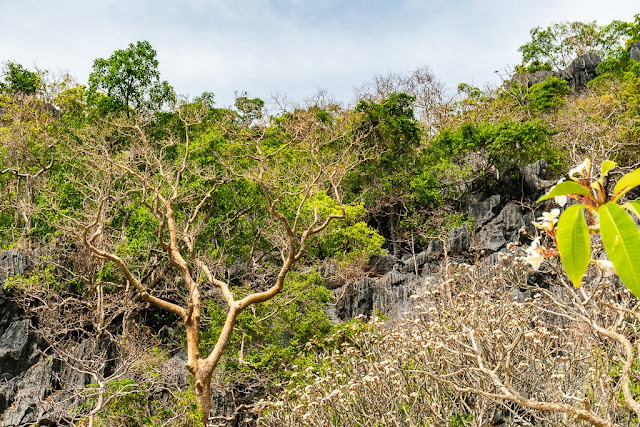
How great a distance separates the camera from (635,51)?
26516 mm

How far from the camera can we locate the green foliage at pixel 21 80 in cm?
1845

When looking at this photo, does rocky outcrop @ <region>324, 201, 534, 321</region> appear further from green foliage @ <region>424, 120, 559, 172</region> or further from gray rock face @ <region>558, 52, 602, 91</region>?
gray rock face @ <region>558, 52, 602, 91</region>

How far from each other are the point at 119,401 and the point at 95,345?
276 cm

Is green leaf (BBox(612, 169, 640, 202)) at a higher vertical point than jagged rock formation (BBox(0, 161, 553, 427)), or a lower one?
higher

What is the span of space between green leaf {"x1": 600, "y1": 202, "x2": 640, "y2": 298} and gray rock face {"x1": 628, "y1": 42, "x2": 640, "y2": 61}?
3108 cm

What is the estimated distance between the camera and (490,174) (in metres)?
18.0

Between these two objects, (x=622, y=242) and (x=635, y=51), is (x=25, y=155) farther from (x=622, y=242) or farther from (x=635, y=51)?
(x=635, y=51)

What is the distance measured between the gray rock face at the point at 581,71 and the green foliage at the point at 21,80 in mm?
27337

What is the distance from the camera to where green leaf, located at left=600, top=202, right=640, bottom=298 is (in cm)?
83

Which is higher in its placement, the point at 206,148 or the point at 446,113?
the point at 446,113


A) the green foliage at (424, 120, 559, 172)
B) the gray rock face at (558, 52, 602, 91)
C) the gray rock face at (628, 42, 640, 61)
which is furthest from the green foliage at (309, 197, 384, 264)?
the gray rock face at (628, 42, 640, 61)

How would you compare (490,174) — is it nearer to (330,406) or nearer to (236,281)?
(236,281)

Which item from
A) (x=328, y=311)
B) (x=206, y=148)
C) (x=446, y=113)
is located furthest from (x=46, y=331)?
(x=446, y=113)

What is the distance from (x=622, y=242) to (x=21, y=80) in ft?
72.0
